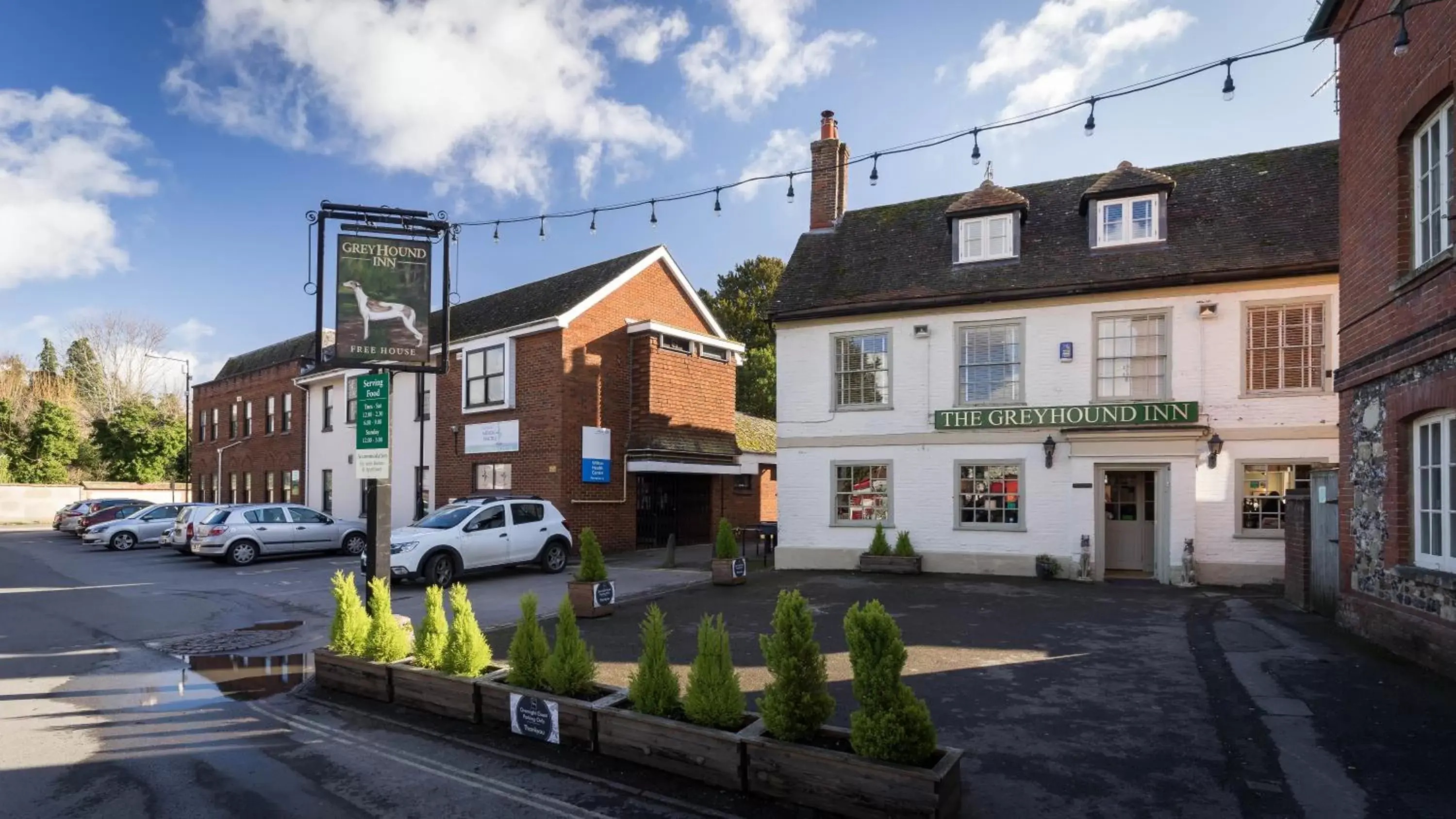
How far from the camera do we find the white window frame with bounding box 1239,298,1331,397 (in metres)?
13.5

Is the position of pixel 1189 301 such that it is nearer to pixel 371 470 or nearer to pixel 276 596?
pixel 371 470

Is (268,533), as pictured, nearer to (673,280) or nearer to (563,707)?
(673,280)

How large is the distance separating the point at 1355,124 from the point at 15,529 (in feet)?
162

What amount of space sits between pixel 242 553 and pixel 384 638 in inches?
598

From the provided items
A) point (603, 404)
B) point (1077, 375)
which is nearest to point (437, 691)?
point (1077, 375)

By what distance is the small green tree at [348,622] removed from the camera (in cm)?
798

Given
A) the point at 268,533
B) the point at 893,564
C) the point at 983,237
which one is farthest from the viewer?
the point at 268,533

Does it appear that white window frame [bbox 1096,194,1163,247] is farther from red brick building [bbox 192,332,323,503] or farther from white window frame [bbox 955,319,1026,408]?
red brick building [bbox 192,332,323,503]

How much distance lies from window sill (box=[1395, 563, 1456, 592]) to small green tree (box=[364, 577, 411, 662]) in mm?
9846

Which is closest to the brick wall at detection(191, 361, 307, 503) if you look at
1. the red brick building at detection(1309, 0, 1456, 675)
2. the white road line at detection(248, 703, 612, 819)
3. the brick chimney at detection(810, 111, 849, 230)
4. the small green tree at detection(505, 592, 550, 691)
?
the brick chimney at detection(810, 111, 849, 230)

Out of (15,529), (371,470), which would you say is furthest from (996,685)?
(15,529)

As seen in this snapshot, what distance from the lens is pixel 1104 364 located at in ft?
49.0

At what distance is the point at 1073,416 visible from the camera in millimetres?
14852

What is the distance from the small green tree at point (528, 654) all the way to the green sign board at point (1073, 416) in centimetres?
1097
